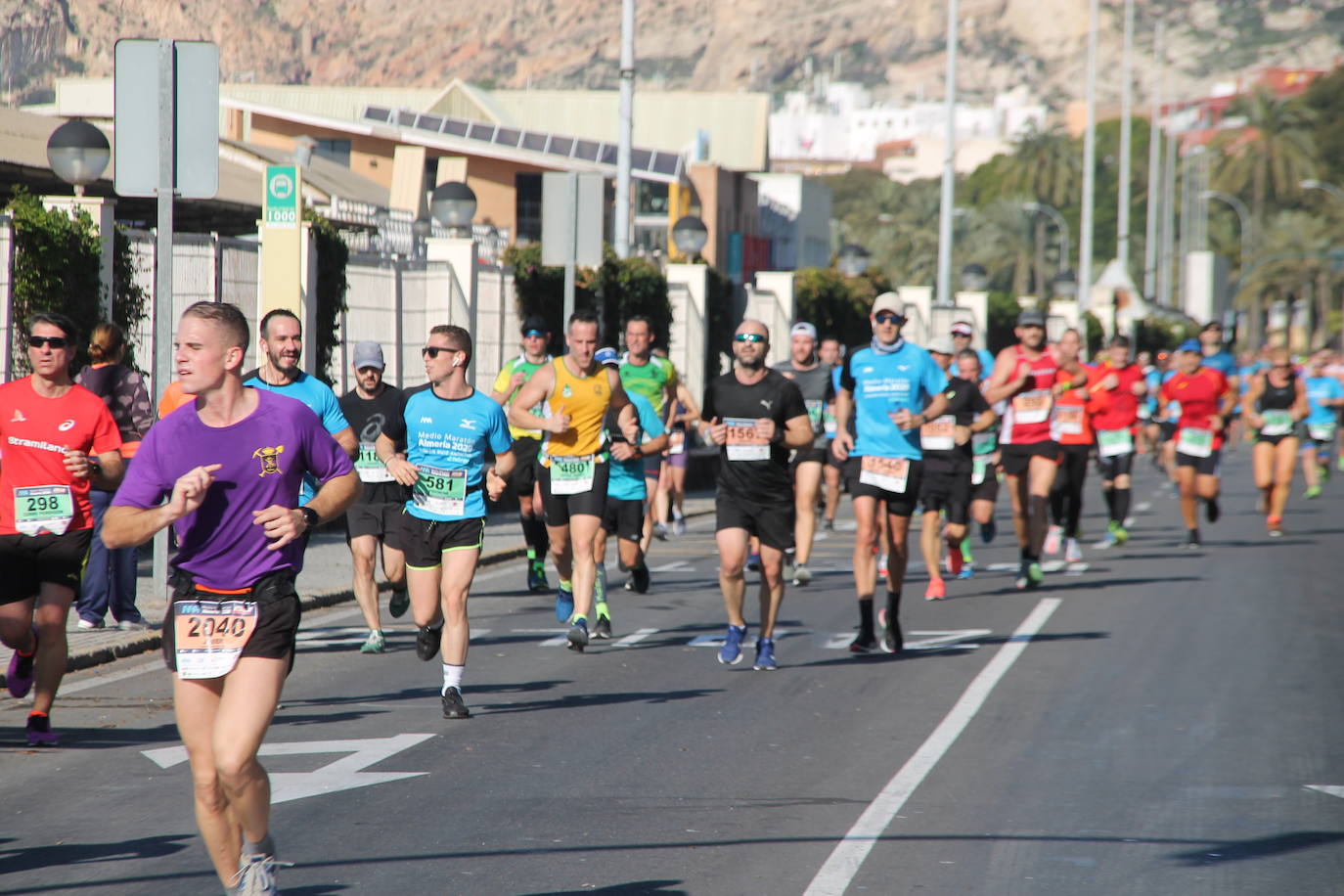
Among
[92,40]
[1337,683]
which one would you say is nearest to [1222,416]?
[1337,683]

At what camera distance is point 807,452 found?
14.5 metres

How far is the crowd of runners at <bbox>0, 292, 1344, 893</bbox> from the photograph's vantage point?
5.54 m

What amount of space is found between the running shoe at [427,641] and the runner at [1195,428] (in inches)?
463

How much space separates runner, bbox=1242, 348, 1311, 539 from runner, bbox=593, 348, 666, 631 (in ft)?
35.6

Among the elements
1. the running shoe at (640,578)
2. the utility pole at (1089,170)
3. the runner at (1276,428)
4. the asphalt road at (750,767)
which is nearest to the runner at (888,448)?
Result: the asphalt road at (750,767)

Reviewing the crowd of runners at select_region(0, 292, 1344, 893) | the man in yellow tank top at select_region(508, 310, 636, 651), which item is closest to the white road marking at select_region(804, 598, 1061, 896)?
the crowd of runners at select_region(0, 292, 1344, 893)

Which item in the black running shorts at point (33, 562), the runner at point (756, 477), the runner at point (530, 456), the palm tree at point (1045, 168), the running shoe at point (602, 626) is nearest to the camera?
the black running shorts at point (33, 562)

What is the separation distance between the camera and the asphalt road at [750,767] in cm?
649

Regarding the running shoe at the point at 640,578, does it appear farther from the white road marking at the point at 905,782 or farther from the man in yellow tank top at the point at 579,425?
the white road marking at the point at 905,782

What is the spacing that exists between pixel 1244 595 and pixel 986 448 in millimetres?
2911

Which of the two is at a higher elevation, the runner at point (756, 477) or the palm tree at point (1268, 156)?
the palm tree at point (1268, 156)

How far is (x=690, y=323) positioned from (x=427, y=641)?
63.5ft

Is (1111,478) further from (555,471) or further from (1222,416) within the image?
(555,471)

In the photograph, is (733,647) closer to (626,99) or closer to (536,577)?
(536,577)
